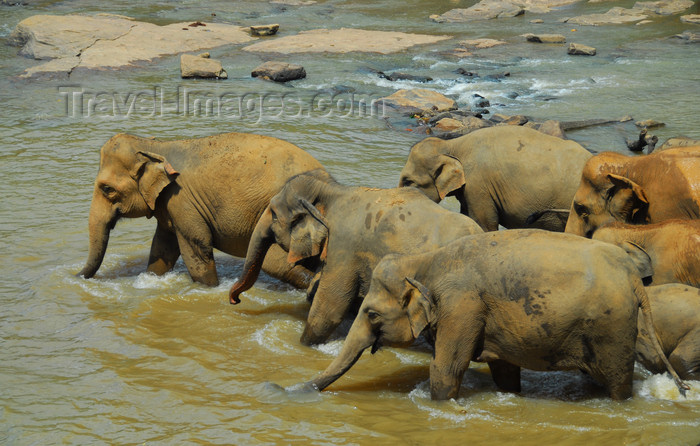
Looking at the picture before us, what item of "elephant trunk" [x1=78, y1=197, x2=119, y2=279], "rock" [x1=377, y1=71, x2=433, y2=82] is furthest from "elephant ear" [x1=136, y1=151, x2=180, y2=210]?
"rock" [x1=377, y1=71, x2=433, y2=82]

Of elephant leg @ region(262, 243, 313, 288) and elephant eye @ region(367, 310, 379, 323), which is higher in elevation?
elephant eye @ region(367, 310, 379, 323)

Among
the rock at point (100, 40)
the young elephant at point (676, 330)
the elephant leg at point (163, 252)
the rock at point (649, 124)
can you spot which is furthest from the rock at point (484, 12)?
the young elephant at point (676, 330)

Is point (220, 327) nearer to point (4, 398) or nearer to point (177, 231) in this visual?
point (177, 231)

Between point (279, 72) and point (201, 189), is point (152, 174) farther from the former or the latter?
point (279, 72)

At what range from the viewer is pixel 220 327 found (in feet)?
24.2

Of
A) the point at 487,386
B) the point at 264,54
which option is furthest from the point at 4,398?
the point at 264,54

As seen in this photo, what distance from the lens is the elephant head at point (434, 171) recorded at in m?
8.41

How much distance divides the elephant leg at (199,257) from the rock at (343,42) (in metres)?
14.1

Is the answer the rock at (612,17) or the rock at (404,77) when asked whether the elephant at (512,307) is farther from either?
the rock at (612,17)

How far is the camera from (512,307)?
213 inches

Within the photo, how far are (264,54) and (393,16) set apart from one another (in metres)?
7.91

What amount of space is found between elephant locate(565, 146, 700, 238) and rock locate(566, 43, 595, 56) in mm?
14733

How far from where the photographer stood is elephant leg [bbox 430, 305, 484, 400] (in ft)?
18.1

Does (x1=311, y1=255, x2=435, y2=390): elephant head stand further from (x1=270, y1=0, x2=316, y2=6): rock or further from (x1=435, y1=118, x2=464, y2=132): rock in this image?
(x1=270, y1=0, x2=316, y2=6): rock
